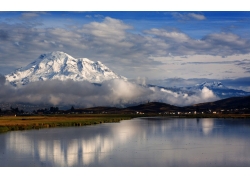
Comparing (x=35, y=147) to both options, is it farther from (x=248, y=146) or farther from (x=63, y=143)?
(x=248, y=146)

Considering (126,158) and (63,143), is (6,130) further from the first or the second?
(126,158)

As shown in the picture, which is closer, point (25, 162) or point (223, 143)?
point (25, 162)

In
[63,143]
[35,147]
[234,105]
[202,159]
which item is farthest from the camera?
[234,105]

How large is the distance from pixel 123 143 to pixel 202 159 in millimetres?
10285

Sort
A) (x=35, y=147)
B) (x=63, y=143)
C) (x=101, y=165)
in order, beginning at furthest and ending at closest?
(x=63, y=143) < (x=35, y=147) < (x=101, y=165)

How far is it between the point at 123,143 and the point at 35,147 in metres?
7.46

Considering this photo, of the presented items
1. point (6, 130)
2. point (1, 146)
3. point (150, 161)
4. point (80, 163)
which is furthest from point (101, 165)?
point (6, 130)

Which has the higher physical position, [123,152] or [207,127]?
[207,127]

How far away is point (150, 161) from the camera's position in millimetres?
24531

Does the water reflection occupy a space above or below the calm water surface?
above

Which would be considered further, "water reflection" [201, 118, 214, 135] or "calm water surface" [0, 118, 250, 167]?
"water reflection" [201, 118, 214, 135]

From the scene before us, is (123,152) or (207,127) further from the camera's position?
(207,127)

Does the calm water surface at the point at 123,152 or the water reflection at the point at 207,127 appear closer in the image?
the calm water surface at the point at 123,152

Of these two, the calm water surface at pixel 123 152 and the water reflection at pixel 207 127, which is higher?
the water reflection at pixel 207 127
